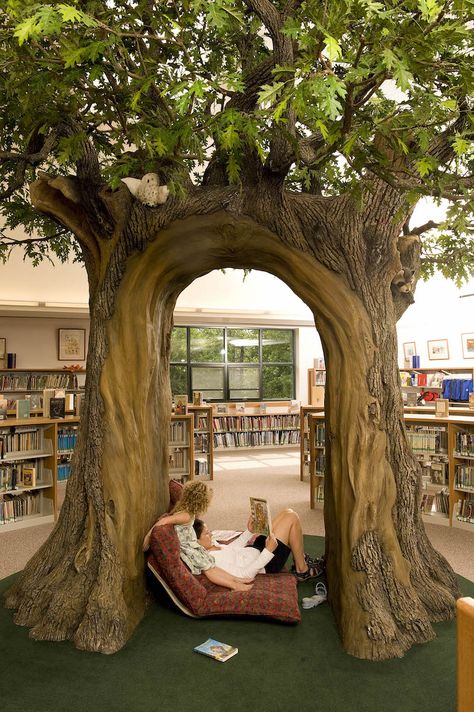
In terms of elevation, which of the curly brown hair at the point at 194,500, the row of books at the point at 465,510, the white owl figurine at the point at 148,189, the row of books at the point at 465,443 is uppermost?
the white owl figurine at the point at 148,189

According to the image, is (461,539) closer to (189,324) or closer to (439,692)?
(439,692)

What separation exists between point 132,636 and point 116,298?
2093 millimetres

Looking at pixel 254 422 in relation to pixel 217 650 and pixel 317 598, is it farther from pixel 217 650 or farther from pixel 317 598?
pixel 217 650

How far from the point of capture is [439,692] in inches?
106

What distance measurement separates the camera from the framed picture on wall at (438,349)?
34.2 ft

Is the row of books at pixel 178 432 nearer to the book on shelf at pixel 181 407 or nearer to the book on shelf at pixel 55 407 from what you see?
the book on shelf at pixel 181 407

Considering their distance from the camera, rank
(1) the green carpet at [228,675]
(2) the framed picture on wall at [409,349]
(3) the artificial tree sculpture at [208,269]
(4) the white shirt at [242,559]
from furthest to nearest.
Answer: (2) the framed picture on wall at [409,349], (4) the white shirt at [242,559], (3) the artificial tree sculpture at [208,269], (1) the green carpet at [228,675]

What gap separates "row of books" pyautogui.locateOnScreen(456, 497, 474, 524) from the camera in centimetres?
563

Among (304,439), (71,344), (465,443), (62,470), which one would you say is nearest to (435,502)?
(465,443)

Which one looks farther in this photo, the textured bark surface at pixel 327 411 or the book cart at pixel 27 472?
the book cart at pixel 27 472

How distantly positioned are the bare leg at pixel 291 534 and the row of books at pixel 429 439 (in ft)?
7.95

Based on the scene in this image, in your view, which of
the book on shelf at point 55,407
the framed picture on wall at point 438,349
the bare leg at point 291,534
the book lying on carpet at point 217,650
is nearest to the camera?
the book lying on carpet at point 217,650

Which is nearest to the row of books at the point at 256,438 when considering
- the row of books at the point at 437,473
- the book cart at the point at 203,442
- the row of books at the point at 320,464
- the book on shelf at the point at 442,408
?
the book cart at the point at 203,442

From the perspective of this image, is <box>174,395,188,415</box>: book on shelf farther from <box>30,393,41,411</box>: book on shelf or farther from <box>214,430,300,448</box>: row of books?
<box>214,430,300,448</box>: row of books
